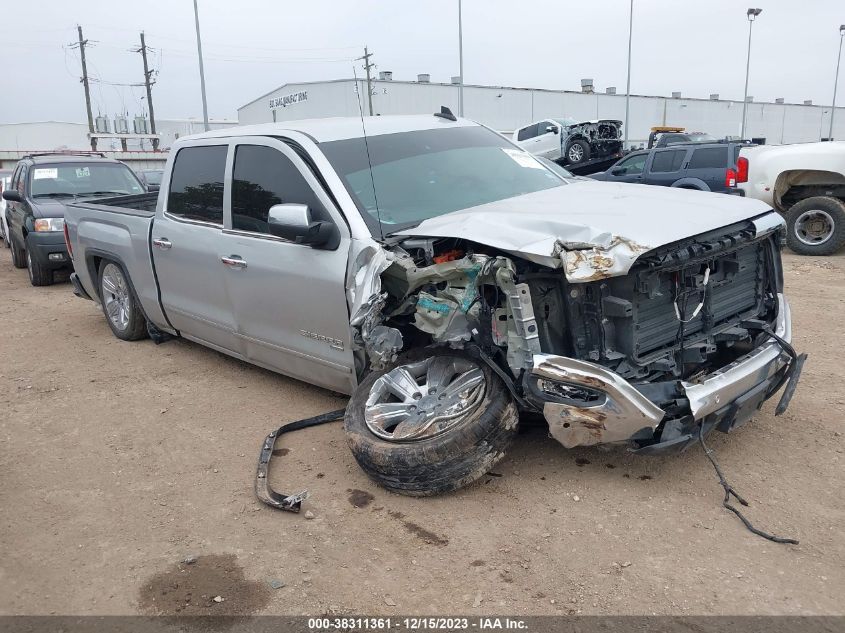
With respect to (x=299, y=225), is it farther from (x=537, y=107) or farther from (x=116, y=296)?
(x=537, y=107)

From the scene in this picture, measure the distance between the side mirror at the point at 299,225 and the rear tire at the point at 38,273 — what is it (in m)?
7.86

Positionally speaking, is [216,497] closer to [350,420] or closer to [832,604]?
[350,420]

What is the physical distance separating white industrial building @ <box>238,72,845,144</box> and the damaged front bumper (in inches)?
1385

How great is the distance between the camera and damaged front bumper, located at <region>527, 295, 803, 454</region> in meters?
3.01

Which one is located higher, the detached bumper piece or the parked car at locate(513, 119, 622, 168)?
the parked car at locate(513, 119, 622, 168)

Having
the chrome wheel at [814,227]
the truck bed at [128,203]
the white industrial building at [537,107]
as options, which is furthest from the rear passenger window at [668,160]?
the white industrial building at [537,107]

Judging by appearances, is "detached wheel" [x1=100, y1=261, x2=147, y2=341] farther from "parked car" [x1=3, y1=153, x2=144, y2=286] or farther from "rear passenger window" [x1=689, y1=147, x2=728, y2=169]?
"rear passenger window" [x1=689, y1=147, x2=728, y2=169]

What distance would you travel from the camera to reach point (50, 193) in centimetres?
1058

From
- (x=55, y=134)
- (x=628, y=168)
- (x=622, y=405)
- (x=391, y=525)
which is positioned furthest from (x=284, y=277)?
(x=55, y=134)

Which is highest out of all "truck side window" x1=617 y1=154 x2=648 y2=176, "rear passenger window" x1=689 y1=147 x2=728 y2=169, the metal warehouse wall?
the metal warehouse wall

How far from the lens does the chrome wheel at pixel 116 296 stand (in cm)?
648

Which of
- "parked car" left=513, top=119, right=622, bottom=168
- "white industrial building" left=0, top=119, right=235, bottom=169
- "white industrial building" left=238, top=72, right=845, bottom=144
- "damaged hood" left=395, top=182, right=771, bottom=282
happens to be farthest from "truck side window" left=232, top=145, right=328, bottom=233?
"white industrial building" left=0, top=119, right=235, bottom=169

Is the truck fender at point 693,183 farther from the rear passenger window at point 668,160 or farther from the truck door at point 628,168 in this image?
the truck door at point 628,168

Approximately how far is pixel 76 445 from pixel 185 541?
1.61m
